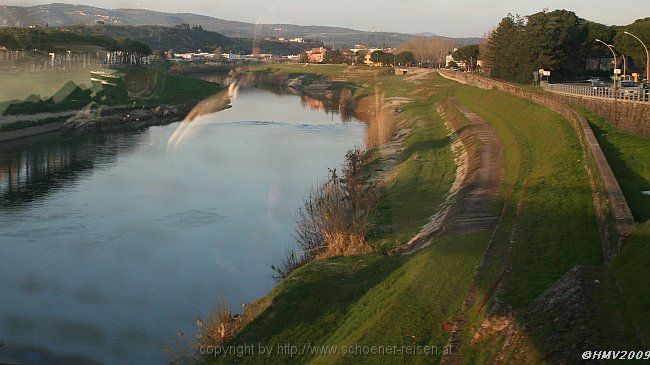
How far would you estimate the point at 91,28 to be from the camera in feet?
332

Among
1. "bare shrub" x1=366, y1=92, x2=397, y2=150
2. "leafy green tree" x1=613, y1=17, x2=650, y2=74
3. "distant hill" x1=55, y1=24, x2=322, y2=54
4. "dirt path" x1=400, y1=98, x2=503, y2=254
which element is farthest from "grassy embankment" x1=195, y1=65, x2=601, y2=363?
"distant hill" x1=55, y1=24, x2=322, y2=54

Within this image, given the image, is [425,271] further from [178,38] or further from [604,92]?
[178,38]

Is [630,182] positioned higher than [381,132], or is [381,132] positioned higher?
[630,182]

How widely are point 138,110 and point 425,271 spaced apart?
53888 mm

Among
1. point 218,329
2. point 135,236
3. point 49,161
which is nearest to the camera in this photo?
point 218,329

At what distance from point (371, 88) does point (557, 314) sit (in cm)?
7616

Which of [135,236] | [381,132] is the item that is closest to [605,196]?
[135,236]

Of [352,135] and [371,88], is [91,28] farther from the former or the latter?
[352,135]

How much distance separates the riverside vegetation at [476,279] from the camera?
920 centimetres

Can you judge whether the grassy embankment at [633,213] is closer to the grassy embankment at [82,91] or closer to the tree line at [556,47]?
the tree line at [556,47]

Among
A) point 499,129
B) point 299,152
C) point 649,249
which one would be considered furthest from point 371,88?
point 649,249

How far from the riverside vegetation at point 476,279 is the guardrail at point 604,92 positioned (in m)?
2.94

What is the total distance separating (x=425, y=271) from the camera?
13789 millimetres

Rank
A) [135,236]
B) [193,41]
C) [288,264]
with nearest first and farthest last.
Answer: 1. [288,264]
2. [135,236]
3. [193,41]
